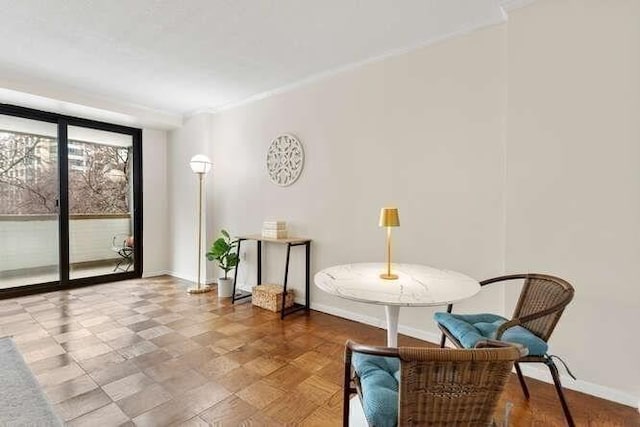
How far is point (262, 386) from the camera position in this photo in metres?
1.99

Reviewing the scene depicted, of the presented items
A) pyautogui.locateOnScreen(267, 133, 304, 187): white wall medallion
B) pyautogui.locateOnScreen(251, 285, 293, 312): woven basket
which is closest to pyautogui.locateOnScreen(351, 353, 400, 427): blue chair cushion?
pyautogui.locateOnScreen(251, 285, 293, 312): woven basket

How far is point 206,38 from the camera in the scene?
2566mm

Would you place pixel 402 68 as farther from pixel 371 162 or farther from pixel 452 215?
pixel 452 215

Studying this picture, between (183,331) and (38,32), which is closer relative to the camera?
(38,32)

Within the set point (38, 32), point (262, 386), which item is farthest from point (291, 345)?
point (38, 32)

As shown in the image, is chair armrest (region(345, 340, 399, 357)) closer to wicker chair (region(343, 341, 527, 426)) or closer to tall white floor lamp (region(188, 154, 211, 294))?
wicker chair (region(343, 341, 527, 426))

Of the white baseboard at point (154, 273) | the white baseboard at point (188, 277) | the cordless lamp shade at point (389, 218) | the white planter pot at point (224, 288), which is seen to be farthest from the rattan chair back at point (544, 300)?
the white baseboard at point (154, 273)

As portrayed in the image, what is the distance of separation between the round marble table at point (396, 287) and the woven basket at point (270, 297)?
150 cm

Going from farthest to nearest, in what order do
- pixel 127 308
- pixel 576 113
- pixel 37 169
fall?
pixel 37 169 → pixel 127 308 → pixel 576 113

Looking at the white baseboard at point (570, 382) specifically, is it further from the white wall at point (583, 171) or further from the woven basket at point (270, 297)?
the woven basket at point (270, 297)

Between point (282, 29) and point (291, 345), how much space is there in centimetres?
251

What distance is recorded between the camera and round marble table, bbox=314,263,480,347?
4.78ft

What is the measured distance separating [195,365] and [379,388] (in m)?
1.59

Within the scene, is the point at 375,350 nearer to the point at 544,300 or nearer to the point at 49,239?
the point at 544,300
